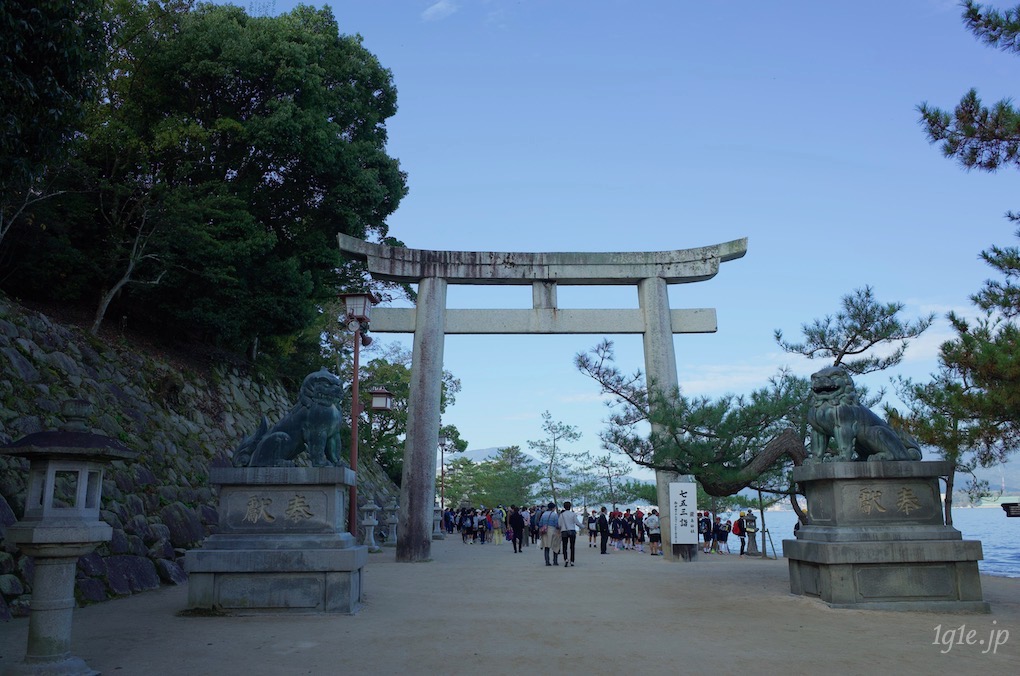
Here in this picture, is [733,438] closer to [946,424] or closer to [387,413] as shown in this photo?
[946,424]

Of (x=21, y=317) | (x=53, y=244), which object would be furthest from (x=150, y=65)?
(x=21, y=317)

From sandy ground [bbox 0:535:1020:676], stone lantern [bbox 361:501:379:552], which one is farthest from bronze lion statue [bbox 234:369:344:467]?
stone lantern [bbox 361:501:379:552]

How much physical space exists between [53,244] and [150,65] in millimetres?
5595

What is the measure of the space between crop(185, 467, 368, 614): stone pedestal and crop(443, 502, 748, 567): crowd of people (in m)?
7.74

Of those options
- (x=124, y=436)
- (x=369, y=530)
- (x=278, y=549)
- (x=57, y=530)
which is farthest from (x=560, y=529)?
(x=57, y=530)

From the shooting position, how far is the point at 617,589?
10.8 meters

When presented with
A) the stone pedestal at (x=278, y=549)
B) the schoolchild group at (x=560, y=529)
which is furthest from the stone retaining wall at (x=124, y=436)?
the schoolchild group at (x=560, y=529)

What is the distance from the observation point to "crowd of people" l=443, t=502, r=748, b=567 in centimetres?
1542

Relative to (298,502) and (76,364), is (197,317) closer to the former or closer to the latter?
(76,364)

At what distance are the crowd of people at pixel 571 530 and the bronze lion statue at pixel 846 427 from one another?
7.18m

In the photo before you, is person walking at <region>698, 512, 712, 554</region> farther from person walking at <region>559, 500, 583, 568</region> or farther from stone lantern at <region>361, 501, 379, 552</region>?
stone lantern at <region>361, 501, 379, 552</region>

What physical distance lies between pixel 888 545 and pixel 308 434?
7075 millimetres

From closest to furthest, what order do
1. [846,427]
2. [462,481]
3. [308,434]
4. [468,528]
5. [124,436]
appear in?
1. [308,434]
2. [846,427]
3. [124,436]
4. [468,528]
5. [462,481]

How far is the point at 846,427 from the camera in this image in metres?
8.93
